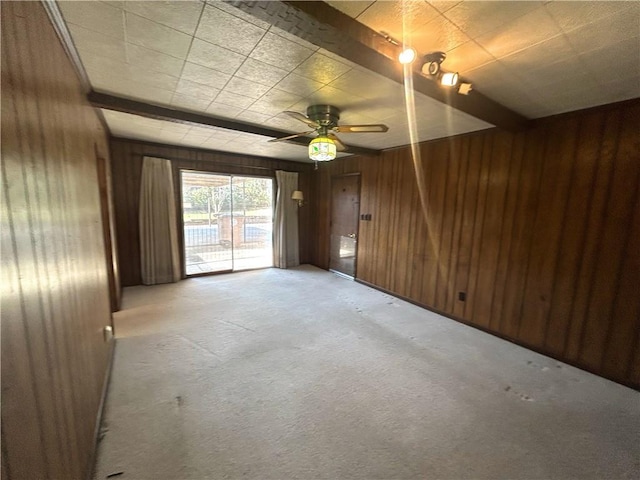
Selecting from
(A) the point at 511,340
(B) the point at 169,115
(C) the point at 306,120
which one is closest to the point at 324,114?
(C) the point at 306,120

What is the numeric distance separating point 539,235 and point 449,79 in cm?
190

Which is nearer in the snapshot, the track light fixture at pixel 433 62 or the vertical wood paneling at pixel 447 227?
the track light fixture at pixel 433 62

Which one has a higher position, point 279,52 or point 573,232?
point 279,52

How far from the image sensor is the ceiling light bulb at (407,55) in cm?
139

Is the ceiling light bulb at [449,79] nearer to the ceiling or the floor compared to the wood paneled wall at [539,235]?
nearer to the ceiling

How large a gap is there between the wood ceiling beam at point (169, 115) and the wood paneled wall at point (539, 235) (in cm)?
206

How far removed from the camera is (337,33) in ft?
3.96

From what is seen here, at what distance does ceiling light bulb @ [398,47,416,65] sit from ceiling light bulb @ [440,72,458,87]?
328 millimetres

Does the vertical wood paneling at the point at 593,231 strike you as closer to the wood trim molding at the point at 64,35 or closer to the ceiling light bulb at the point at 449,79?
the ceiling light bulb at the point at 449,79

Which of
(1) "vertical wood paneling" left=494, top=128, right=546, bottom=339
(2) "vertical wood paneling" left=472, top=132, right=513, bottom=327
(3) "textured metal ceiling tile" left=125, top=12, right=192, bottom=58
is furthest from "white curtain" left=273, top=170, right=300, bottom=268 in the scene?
(1) "vertical wood paneling" left=494, top=128, right=546, bottom=339

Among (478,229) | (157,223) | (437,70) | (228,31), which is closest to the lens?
(228,31)

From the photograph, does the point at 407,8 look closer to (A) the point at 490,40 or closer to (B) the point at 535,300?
(A) the point at 490,40

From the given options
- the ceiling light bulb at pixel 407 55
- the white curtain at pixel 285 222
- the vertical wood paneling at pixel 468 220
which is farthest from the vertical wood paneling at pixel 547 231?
the white curtain at pixel 285 222

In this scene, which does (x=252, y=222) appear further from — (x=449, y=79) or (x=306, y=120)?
(x=449, y=79)
